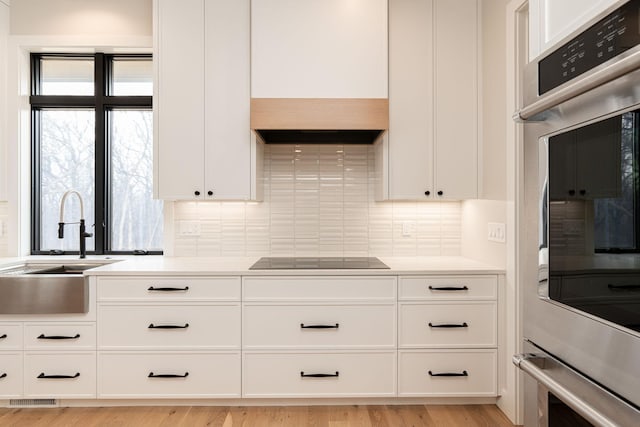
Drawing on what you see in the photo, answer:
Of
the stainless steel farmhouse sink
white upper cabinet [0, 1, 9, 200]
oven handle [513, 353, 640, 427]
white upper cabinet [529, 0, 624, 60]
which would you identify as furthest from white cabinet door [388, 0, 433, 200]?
white upper cabinet [0, 1, 9, 200]

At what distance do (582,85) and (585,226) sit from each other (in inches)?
11.4

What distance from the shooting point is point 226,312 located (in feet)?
7.81

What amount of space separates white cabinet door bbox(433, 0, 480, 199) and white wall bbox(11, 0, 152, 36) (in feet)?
7.03

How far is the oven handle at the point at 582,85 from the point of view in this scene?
0.67 metres

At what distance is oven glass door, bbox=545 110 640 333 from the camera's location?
29.1 inches

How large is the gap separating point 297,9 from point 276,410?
8.02 feet

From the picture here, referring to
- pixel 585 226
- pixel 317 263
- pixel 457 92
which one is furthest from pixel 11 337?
pixel 457 92

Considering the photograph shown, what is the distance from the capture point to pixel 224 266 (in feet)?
8.31

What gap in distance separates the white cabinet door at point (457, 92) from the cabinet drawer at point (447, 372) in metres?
1.01

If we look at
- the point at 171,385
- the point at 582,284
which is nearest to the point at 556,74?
the point at 582,284

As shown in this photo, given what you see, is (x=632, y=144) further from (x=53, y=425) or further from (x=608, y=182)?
(x=53, y=425)

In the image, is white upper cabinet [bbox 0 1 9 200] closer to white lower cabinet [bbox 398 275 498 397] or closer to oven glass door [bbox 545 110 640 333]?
white lower cabinet [bbox 398 275 498 397]

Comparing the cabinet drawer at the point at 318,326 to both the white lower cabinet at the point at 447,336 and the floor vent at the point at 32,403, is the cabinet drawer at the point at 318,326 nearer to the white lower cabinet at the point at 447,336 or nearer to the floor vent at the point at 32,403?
the white lower cabinet at the point at 447,336

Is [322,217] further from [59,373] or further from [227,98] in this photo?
[59,373]
